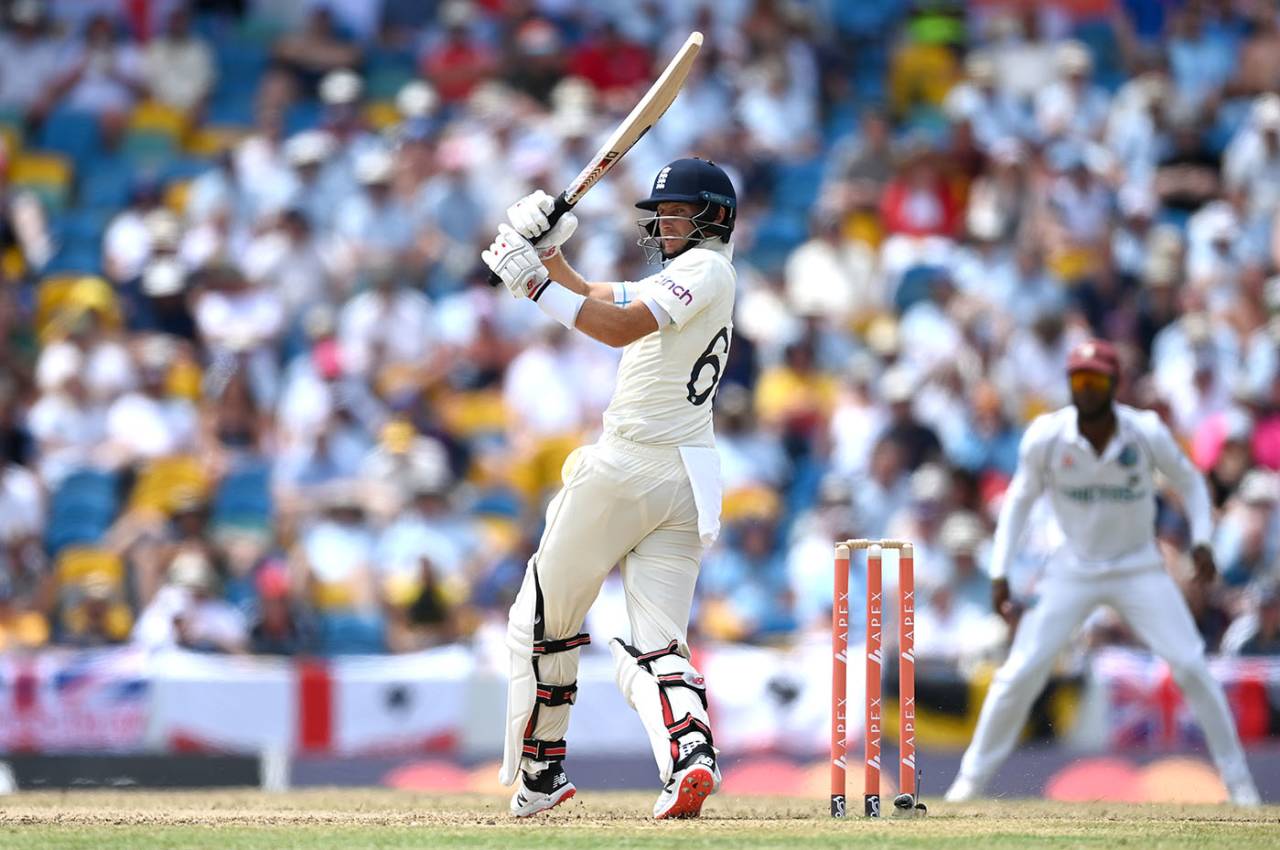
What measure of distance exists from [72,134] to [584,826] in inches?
417

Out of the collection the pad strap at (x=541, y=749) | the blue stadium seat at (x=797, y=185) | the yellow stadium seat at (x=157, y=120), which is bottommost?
the pad strap at (x=541, y=749)

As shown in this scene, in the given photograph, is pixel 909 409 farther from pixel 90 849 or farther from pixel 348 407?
pixel 90 849

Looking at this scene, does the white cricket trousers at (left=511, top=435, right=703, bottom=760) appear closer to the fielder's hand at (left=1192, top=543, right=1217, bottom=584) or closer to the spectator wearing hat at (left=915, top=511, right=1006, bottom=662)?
the fielder's hand at (left=1192, top=543, right=1217, bottom=584)

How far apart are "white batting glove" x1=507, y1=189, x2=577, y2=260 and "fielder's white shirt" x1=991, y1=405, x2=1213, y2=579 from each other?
280 centimetres

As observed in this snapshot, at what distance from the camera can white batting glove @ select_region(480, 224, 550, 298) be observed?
7.28 metres

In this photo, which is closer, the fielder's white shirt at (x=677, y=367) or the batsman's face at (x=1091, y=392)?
the fielder's white shirt at (x=677, y=367)

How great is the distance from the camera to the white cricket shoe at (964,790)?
9.35m

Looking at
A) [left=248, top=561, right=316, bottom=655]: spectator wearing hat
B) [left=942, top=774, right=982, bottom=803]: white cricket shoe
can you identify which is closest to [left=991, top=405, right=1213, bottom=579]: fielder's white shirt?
[left=942, top=774, right=982, bottom=803]: white cricket shoe

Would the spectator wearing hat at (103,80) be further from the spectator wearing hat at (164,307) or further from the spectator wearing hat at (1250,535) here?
the spectator wearing hat at (1250,535)

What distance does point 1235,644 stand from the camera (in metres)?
11.5

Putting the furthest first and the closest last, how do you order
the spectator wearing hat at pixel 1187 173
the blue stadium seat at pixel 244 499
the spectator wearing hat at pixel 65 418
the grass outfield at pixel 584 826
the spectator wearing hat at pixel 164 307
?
the spectator wearing hat at pixel 1187 173 < the spectator wearing hat at pixel 164 307 < the spectator wearing hat at pixel 65 418 < the blue stadium seat at pixel 244 499 < the grass outfield at pixel 584 826

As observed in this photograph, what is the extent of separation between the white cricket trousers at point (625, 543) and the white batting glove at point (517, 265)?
2.15ft

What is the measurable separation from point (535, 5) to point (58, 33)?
3630 mm

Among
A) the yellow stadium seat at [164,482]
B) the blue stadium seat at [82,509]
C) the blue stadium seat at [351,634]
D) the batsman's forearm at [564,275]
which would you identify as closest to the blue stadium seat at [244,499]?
the yellow stadium seat at [164,482]
